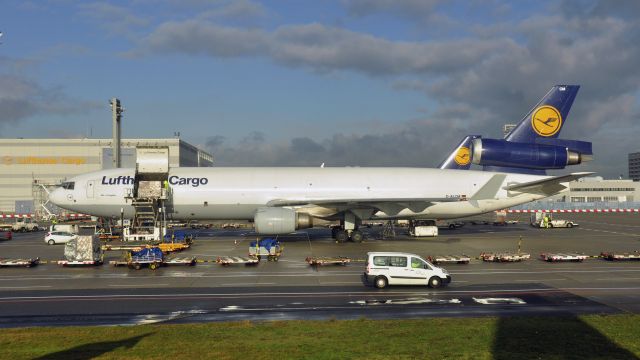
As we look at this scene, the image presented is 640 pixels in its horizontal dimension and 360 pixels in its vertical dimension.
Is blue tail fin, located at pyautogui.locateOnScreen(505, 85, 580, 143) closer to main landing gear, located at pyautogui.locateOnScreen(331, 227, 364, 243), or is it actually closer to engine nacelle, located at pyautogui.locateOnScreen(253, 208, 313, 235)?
main landing gear, located at pyautogui.locateOnScreen(331, 227, 364, 243)

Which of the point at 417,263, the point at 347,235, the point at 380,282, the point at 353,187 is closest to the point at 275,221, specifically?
the point at 347,235

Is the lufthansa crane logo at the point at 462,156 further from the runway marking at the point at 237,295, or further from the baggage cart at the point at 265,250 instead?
the runway marking at the point at 237,295

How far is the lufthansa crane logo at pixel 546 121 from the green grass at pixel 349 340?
31302mm

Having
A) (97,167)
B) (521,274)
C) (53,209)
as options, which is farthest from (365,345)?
(97,167)

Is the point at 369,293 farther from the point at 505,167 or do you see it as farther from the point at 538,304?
the point at 505,167

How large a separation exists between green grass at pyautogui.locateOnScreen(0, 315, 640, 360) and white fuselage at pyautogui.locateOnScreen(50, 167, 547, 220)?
27131 mm

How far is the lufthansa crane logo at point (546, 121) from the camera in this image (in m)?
46.7

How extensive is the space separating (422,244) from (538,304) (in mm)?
23317

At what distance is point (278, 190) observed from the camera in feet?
152

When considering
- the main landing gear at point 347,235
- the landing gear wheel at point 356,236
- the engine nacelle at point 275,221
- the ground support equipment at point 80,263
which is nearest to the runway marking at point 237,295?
the ground support equipment at point 80,263

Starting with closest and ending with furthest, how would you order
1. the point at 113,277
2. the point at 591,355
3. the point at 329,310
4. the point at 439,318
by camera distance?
the point at 591,355
the point at 439,318
the point at 329,310
the point at 113,277

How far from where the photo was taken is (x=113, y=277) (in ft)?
93.8

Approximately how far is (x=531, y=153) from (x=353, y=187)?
1630 centimetres

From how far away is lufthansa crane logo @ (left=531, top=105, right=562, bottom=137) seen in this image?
1839 inches
